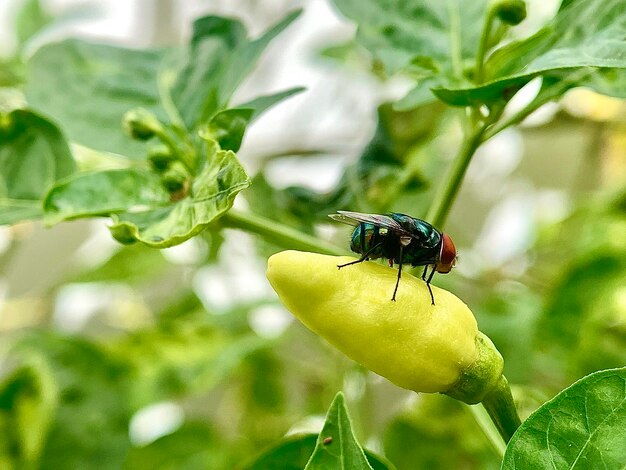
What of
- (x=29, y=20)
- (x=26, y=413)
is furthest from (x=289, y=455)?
(x=29, y=20)

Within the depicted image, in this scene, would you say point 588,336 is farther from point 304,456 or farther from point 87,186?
point 87,186

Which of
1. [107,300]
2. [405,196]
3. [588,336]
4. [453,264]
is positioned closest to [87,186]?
[453,264]

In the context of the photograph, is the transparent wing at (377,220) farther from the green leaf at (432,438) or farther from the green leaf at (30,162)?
the green leaf at (432,438)

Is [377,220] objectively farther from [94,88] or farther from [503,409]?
[94,88]

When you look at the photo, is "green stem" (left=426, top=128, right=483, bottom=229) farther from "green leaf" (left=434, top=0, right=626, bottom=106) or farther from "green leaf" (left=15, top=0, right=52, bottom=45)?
"green leaf" (left=15, top=0, right=52, bottom=45)

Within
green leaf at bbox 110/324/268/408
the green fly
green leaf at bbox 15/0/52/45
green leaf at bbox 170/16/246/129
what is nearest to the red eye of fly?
the green fly
